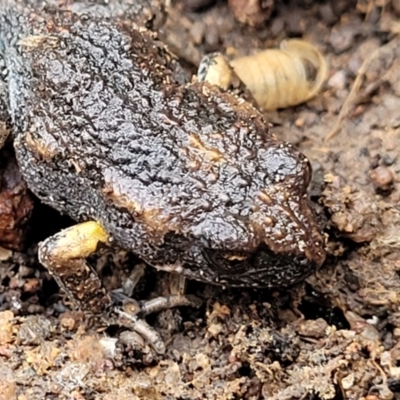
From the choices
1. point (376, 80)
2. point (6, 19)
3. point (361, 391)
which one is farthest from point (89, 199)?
point (376, 80)

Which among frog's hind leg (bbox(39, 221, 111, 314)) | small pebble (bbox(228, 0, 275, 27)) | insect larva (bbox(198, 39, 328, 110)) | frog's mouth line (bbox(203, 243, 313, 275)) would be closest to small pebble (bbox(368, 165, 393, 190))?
insect larva (bbox(198, 39, 328, 110))

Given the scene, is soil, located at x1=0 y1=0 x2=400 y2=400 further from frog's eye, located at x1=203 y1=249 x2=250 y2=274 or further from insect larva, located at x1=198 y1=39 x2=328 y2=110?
frog's eye, located at x1=203 y1=249 x2=250 y2=274

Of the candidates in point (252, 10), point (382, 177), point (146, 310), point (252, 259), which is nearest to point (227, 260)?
point (252, 259)

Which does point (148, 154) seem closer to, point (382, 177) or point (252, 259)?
point (252, 259)

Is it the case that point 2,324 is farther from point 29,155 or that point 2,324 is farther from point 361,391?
point 361,391

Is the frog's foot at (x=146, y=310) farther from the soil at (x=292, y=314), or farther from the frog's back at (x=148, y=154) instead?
the frog's back at (x=148, y=154)

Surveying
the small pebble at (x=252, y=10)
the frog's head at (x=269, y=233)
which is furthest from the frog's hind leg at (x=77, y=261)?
the small pebble at (x=252, y=10)
